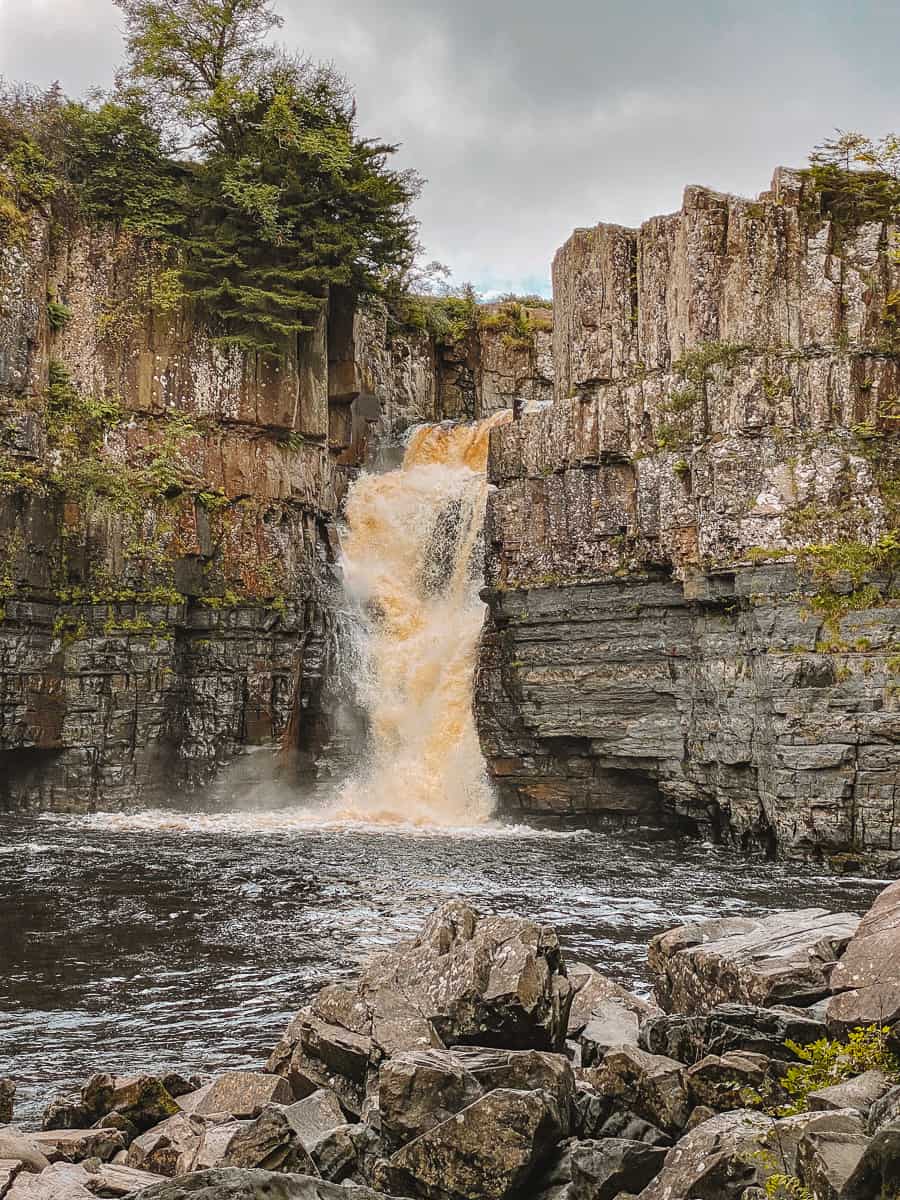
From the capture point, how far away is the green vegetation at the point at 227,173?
3192cm

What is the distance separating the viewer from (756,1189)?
566cm

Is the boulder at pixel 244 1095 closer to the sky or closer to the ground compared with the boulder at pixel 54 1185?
closer to the ground

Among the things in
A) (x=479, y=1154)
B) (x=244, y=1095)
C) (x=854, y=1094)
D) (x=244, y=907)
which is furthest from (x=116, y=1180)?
(x=244, y=907)

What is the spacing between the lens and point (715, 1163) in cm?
603

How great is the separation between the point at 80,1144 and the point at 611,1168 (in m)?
4.01

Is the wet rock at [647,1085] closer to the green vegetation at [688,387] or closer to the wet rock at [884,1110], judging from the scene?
the wet rock at [884,1110]

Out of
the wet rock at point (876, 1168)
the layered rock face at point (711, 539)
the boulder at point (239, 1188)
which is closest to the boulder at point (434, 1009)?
the boulder at point (239, 1188)

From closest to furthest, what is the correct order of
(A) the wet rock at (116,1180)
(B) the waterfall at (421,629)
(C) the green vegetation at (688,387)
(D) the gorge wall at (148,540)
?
1. (A) the wet rock at (116,1180)
2. (C) the green vegetation at (688,387)
3. (D) the gorge wall at (148,540)
4. (B) the waterfall at (421,629)

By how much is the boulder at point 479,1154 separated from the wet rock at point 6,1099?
389 centimetres

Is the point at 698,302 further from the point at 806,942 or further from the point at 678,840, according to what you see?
the point at 806,942

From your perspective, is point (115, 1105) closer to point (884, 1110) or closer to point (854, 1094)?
point (854, 1094)

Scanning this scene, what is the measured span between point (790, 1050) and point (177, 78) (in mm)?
34160

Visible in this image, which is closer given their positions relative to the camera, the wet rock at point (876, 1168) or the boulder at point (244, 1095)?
the wet rock at point (876, 1168)

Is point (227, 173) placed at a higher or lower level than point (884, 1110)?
higher
